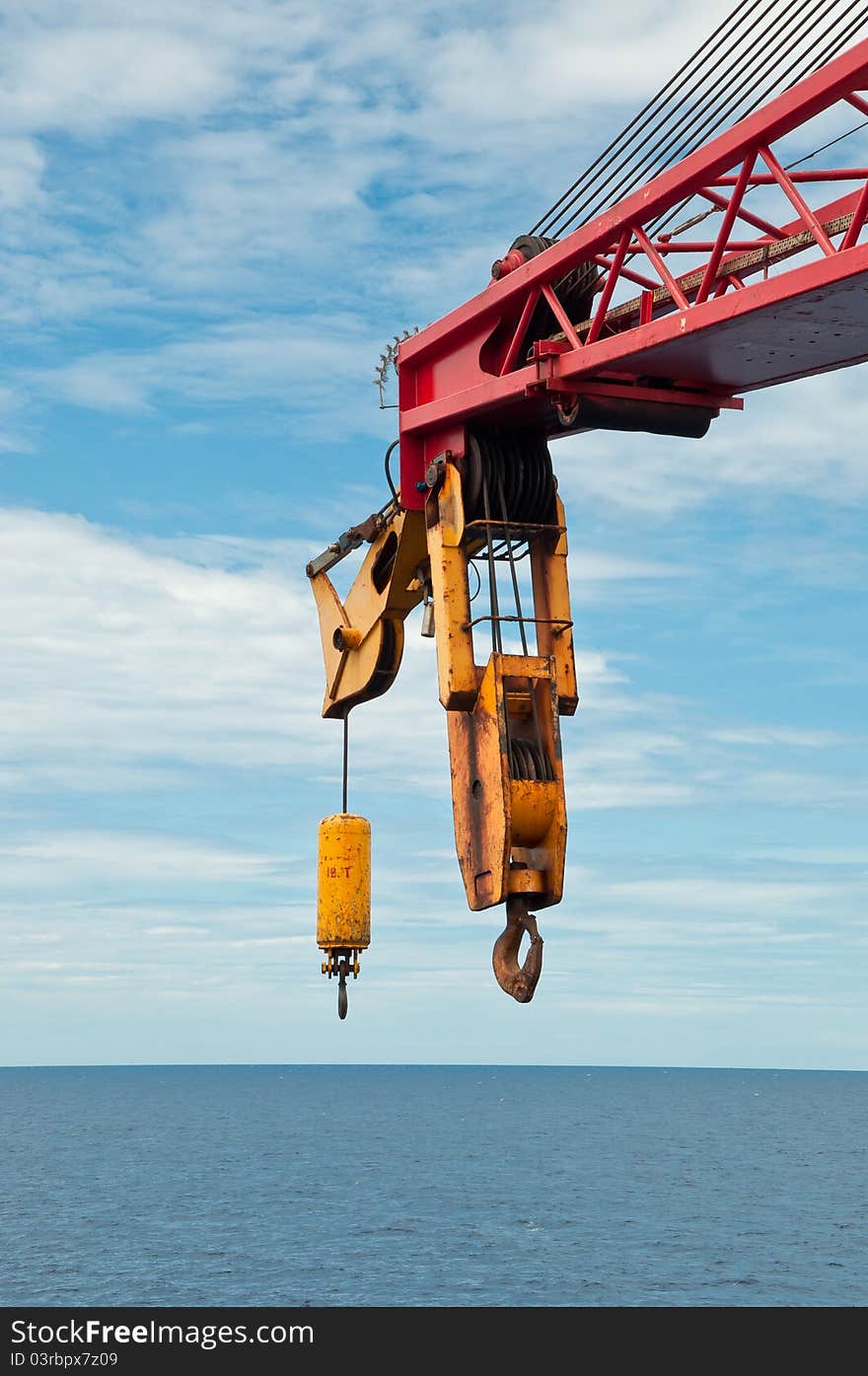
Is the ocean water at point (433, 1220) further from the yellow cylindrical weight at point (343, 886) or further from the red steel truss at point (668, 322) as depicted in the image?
the red steel truss at point (668, 322)

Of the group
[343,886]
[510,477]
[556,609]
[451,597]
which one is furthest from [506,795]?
[343,886]

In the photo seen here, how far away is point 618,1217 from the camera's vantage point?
85.4 metres

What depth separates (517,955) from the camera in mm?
13031

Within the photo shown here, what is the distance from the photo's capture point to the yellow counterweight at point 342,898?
619 inches

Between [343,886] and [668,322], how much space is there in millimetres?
6368

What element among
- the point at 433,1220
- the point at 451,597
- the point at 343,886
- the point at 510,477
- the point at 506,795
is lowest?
the point at 506,795

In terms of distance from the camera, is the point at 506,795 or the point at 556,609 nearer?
the point at 506,795

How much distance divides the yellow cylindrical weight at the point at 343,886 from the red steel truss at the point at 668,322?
329cm

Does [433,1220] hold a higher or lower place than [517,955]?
higher

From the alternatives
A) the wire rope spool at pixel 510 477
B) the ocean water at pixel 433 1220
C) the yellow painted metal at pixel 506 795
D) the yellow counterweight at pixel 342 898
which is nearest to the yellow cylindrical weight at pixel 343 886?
the yellow counterweight at pixel 342 898

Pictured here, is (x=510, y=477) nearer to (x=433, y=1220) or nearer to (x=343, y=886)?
(x=343, y=886)

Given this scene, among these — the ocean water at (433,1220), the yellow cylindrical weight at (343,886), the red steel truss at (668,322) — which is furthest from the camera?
the ocean water at (433,1220)
